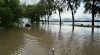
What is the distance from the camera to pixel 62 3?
88188 mm

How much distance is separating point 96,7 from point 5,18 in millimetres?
30289

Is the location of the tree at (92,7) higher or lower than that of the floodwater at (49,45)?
higher

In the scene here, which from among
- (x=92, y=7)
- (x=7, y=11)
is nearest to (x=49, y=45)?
(x=7, y=11)

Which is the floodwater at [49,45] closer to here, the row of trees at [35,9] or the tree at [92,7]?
the row of trees at [35,9]

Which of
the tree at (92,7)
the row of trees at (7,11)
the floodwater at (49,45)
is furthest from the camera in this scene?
the tree at (92,7)

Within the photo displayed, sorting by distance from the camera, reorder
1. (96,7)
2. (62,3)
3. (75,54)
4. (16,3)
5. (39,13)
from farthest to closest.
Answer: (39,13), (62,3), (96,7), (16,3), (75,54)

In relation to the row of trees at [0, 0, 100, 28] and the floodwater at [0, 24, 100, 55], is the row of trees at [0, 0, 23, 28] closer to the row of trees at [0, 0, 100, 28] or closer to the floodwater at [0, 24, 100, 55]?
the row of trees at [0, 0, 100, 28]

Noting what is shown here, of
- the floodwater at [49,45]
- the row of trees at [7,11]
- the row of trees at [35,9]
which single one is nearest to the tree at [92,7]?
the row of trees at [35,9]

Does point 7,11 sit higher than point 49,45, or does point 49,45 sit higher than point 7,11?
point 7,11

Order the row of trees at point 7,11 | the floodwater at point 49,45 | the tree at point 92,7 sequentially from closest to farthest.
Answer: the floodwater at point 49,45, the row of trees at point 7,11, the tree at point 92,7

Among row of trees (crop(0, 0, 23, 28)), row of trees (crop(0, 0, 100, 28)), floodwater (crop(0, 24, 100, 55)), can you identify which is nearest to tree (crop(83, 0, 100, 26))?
row of trees (crop(0, 0, 100, 28))

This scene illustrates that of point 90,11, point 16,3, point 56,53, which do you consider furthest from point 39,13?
point 56,53

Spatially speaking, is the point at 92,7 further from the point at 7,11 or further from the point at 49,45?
the point at 49,45

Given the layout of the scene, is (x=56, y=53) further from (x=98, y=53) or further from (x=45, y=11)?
(x=45, y=11)
